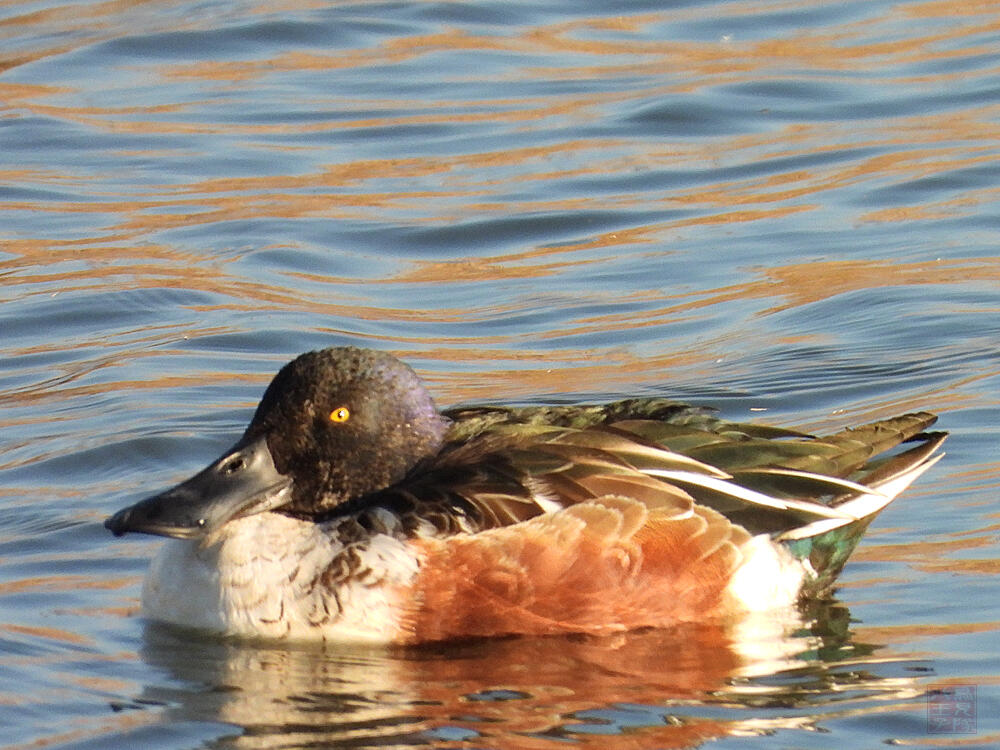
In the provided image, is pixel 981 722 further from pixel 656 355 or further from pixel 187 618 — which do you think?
pixel 656 355

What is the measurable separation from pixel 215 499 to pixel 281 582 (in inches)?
13.2

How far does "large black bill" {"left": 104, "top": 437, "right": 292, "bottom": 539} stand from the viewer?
6.13 metres

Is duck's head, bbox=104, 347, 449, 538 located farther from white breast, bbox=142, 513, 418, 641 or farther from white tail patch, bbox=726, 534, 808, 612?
white tail patch, bbox=726, 534, 808, 612

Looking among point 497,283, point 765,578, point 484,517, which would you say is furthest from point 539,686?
point 497,283

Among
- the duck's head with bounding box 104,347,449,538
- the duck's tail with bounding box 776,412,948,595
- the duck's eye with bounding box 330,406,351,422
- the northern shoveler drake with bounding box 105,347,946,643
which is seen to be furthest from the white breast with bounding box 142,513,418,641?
the duck's tail with bounding box 776,412,948,595

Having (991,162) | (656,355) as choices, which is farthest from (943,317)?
(991,162)

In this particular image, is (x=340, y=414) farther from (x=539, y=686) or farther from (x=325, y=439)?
(x=539, y=686)

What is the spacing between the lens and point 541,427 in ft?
20.7

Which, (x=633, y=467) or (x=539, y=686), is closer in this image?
(x=539, y=686)

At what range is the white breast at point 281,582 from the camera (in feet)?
19.7

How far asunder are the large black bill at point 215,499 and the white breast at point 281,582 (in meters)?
0.06

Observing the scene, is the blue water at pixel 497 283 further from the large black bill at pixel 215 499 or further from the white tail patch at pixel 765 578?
the large black bill at pixel 215 499

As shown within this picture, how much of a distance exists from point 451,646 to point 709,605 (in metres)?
0.79

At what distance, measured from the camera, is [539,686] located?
5660 mm
